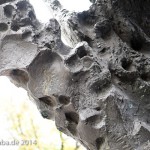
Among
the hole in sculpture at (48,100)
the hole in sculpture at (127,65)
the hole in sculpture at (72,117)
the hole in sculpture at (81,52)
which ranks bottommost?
the hole in sculpture at (72,117)

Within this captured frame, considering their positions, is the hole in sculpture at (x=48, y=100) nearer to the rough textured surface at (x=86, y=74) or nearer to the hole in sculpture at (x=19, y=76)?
the rough textured surface at (x=86, y=74)

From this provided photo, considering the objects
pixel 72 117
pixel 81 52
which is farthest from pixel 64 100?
pixel 81 52

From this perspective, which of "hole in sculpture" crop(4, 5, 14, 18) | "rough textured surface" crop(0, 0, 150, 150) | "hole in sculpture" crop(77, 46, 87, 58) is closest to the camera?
"rough textured surface" crop(0, 0, 150, 150)

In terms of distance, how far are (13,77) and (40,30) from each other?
0.24 metres

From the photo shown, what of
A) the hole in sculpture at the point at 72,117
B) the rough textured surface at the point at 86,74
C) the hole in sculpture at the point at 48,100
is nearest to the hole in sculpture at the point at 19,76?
the rough textured surface at the point at 86,74

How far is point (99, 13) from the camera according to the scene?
1.46m

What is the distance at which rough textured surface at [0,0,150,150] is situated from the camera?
106 centimetres

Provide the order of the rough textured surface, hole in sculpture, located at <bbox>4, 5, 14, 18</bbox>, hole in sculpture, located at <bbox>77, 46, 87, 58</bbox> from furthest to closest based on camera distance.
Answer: hole in sculpture, located at <bbox>4, 5, 14, 18</bbox>, hole in sculpture, located at <bbox>77, 46, 87, 58</bbox>, the rough textured surface

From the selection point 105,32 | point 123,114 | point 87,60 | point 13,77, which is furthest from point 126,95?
point 13,77

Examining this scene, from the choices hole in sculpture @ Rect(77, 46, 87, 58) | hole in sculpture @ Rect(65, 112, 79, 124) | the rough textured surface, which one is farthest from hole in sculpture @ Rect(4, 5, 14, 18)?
hole in sculpture @ Rect(65, 112, 79, 124)

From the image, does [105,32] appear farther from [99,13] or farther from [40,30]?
[40,30]

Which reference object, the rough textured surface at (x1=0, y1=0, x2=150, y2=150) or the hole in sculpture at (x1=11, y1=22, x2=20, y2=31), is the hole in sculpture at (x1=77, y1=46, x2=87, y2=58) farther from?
the hole in sculpture at (x1=11, y1=22, x2=20, y2=31)

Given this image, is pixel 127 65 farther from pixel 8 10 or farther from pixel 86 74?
pixel 8 10

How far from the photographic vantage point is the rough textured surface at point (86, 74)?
106cm
